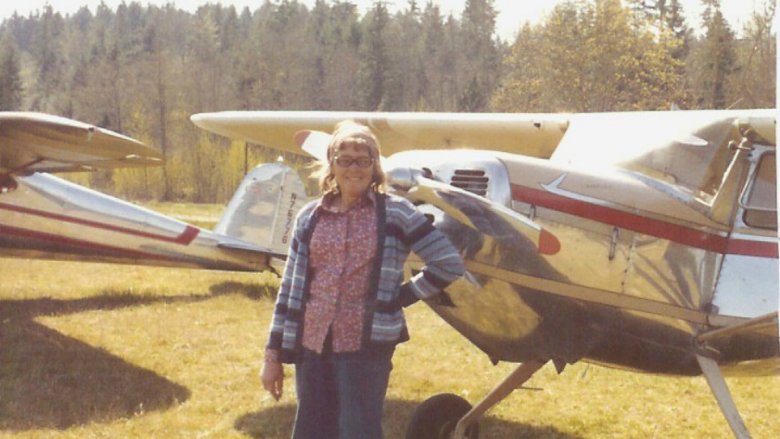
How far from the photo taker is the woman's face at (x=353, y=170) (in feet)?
7.61

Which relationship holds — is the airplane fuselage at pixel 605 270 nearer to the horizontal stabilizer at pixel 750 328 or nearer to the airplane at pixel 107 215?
the horizontal stabilizer at pixel 750 328

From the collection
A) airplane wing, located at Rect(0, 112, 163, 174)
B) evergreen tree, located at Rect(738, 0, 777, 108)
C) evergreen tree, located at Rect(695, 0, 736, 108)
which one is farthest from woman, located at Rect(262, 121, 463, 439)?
evergreen tree, located at Rect(695, 0, 736, 108)

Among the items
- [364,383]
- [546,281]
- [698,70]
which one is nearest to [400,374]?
[546,281]

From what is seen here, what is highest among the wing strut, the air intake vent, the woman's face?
the woman's face

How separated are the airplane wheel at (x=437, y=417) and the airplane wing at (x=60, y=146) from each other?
315cm

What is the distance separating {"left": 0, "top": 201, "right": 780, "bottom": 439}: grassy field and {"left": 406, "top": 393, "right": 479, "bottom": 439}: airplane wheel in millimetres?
587

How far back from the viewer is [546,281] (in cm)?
299

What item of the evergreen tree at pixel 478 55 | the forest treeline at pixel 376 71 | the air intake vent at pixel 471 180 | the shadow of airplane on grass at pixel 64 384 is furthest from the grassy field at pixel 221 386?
the evergreen tree at pixel 478 55

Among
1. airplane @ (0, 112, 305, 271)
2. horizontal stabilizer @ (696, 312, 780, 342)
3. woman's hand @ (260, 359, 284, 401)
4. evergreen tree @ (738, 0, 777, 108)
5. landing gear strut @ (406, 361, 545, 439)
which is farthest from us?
evergreen tree @ (738, 0, 777, 108)

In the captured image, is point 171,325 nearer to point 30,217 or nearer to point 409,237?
point 30,217

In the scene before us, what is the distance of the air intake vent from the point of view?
9.16 ft

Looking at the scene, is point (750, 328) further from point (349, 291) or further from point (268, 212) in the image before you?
point (268, 212)

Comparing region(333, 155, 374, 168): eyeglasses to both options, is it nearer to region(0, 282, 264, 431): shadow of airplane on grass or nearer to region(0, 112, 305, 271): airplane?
region(0, 282, 264, 431): shadow of airplane on grass

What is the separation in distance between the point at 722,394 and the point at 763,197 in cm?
86
